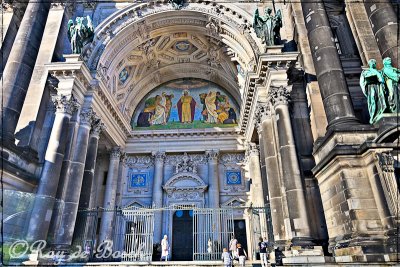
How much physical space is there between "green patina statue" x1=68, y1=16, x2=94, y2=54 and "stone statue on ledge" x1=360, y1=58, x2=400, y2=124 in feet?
38.5

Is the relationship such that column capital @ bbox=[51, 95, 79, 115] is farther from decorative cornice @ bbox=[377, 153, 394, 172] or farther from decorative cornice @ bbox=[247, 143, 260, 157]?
decorative cornice @ bbox=[377, 153, 394, 172]

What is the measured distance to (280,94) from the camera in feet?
38.8

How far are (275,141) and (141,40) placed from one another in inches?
385

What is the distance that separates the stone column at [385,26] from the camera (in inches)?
440

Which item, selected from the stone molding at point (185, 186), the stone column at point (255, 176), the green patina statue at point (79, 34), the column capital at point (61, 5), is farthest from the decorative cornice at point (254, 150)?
the column capital at point (61, 5)

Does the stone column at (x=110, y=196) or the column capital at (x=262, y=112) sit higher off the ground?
the column capital at (x=262, y=112)

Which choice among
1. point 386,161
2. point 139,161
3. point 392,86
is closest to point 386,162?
point 386,161

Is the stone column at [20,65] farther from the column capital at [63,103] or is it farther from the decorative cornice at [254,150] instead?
the decorative cornice at [254,150]

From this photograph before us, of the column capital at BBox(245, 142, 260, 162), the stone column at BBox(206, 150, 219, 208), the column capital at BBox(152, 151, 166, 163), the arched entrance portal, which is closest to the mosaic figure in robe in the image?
the column capital at BBox(152, 151, 166, 163)

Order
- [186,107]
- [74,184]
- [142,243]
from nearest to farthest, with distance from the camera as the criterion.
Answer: [74,184]
[142,243]
[186,107]

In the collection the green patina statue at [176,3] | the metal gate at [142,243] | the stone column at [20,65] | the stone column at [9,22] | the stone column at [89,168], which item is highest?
the green patina statue at [176,3]

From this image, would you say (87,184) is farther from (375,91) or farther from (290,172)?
(375,91)

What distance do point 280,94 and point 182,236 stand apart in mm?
10260

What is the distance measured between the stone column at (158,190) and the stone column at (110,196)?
93.9 inches
